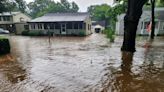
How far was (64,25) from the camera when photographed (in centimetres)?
3253

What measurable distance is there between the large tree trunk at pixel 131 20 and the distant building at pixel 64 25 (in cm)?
1827

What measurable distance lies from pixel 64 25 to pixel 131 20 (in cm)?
2144

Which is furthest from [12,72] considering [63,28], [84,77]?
Result: [63,28]

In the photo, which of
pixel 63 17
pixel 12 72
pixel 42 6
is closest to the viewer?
pixel 12 72

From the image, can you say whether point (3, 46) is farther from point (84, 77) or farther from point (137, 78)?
point (137, 78)

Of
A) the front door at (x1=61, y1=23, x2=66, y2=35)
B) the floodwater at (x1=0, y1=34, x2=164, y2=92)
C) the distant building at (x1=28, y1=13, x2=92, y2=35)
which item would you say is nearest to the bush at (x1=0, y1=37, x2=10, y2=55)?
the floodwater at (x1=0, y1=34, x2=164, y2=92)

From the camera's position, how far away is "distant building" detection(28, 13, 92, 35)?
31.3m

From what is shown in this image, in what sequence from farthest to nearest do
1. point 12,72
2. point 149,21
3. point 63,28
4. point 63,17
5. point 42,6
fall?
point 42,6
point 63,17
point 63,28
point 149,21
point 12,72

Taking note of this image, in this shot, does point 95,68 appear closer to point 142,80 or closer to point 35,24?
point 142,80

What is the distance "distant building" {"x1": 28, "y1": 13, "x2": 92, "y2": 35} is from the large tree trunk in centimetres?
1827

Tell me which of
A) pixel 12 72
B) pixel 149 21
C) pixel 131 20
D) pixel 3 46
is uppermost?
pixel 149 21

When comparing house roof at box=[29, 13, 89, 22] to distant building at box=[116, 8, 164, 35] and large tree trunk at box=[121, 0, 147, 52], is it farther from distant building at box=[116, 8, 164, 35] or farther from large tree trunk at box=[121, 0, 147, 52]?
large tree trunk at box=[121, 0, 147, 52]

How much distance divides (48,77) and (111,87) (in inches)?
100

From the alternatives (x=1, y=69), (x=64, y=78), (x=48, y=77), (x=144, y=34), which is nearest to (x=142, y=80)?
(x=64, y=78)
